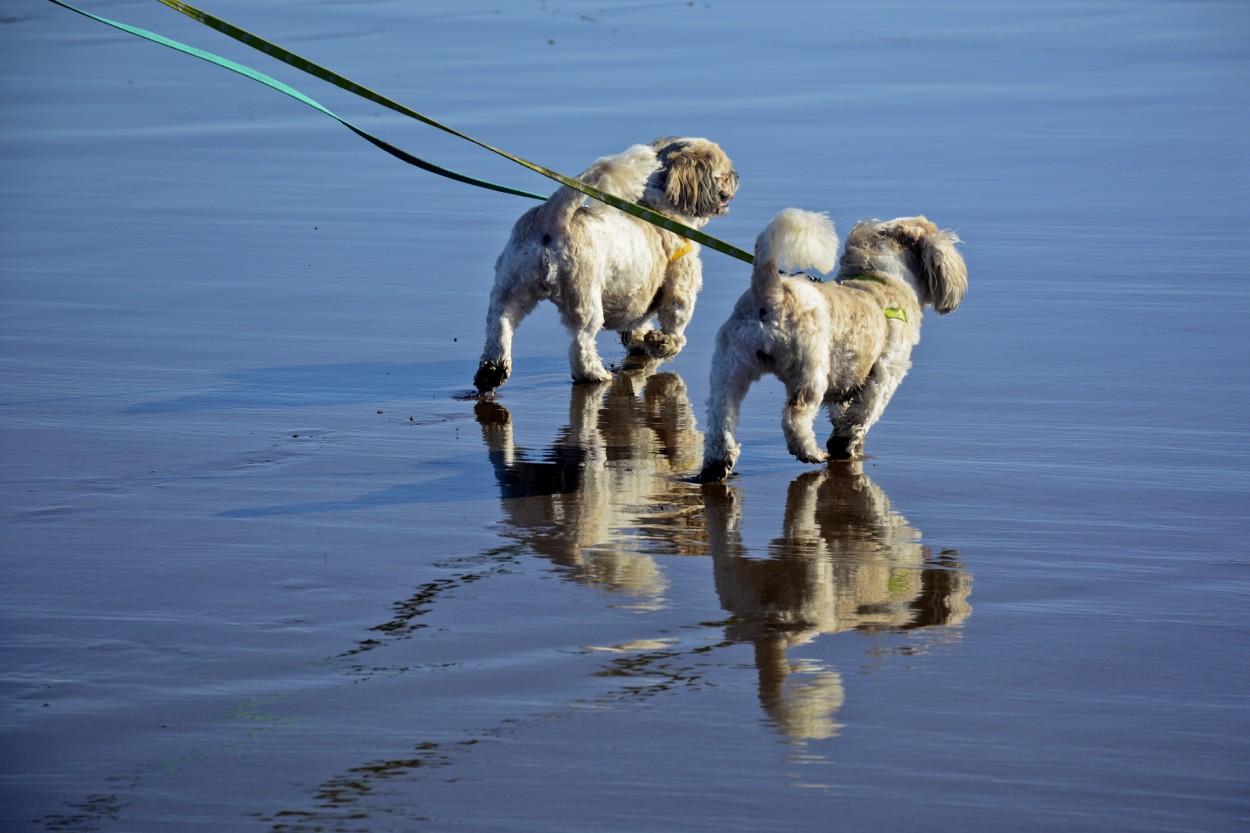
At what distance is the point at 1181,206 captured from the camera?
38.9 ft

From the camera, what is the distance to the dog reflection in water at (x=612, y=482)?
19.2 ft

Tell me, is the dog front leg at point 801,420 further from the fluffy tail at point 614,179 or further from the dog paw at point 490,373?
the dog paw at point 490,373

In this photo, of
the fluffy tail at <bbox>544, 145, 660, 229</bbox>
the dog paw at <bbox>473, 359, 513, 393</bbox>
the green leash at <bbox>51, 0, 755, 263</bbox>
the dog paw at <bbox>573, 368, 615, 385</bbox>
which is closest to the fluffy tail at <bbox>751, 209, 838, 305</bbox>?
the green leash at <bbox>51, 0, 755, 263</bbox>

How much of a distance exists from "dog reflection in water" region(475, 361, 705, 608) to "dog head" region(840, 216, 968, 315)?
3.59 ft

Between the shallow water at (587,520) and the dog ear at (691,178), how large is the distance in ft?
2.80

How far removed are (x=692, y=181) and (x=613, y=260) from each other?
0.79m

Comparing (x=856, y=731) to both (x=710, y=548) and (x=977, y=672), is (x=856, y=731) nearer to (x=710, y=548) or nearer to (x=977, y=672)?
(x=977, y=672)

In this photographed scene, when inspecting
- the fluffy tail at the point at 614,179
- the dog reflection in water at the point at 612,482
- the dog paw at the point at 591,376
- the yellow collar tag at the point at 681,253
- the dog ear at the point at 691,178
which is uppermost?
the dog ear at the point at 691,178

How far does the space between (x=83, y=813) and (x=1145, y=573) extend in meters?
3.49

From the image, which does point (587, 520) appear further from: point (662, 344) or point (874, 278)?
point (662, 344)

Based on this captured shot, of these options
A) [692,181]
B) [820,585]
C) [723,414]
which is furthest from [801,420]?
[692,181]

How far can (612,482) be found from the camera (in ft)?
22.5

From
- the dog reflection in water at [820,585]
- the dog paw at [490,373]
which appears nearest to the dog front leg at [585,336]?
the dog paw at [490,373]

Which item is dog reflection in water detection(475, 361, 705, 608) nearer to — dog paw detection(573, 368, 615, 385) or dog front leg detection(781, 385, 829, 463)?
dog paw detection(573, 368, 615, 385)
